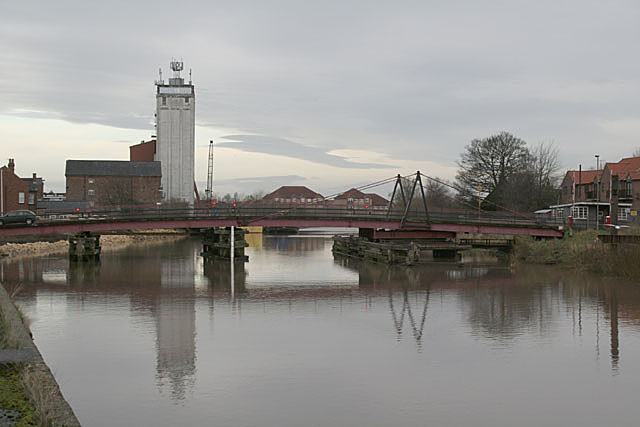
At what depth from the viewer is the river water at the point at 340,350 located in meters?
13.9

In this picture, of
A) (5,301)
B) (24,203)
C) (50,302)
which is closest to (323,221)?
(50,302)

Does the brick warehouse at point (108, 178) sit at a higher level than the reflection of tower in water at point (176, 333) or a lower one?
higher

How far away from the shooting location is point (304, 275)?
41.6 m

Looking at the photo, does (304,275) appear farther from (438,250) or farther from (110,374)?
(110,374)

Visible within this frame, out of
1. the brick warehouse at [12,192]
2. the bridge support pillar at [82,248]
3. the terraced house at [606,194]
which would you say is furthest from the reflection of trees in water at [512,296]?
the brick warehouse at [12,192]

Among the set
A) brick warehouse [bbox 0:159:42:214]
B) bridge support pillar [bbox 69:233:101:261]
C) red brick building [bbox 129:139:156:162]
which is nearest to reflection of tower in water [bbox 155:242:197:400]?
bridge support pillar [bbox 69:233:101:261]

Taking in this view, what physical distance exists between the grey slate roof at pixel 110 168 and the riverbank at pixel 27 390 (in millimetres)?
101138

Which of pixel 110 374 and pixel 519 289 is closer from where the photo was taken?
pixel 110 374

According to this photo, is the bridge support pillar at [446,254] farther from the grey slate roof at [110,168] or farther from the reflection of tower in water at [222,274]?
the grey slate roof at [110,168]

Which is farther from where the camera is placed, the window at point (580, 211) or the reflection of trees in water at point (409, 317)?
the window at point (580, 211)

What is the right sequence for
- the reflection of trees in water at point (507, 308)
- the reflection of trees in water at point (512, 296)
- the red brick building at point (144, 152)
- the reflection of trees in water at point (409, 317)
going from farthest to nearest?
1. the red brick building at point (144, 152)
2. the reflection of trees in water at point (512, 296)
3. the reflection of trees in water at point (507, 308)
4. the reflection of trees in water at point (409, 317)

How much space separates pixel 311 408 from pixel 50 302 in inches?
711

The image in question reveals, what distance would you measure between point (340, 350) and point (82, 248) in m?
33.1

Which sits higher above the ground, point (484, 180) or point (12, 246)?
point (484, 180)
